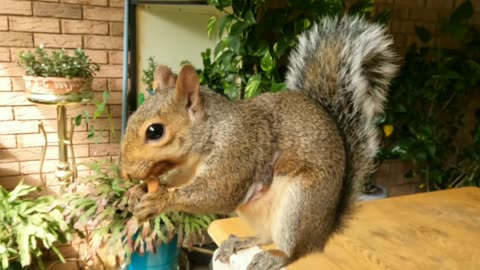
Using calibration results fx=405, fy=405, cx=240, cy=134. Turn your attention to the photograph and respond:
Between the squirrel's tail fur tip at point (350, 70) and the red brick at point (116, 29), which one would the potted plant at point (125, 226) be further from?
the squirrel's tail fur tip at point (350, 70)

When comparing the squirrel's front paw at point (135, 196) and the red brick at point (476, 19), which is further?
the red brick at point (476, 19)

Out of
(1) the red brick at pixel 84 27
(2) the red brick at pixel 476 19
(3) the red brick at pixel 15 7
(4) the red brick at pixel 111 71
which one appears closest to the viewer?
(3) the red brick at pixel 15 7

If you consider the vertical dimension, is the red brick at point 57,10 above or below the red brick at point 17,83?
above

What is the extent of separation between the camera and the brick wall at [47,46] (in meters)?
1.75

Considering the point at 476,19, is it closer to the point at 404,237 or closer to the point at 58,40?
the point at 404,237

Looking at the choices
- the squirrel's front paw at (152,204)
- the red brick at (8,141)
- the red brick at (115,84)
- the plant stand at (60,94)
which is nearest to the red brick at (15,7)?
the plant stand at (60,94)

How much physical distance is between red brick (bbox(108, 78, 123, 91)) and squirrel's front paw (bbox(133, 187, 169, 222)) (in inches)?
62.7

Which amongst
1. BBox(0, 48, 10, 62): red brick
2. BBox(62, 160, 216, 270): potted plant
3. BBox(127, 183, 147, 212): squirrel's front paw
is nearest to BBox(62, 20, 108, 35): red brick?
BBox(0, 48, 10, 62): red brick

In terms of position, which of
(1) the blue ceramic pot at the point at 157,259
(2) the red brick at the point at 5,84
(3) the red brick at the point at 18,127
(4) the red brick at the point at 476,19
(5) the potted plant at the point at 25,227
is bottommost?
(1) the blue ceramic pot at the point at 157,259

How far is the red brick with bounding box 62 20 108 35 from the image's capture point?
1810mm

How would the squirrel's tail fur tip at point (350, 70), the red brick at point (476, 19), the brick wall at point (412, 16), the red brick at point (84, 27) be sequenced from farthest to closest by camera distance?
the red brick at point (476, 19)
the brick wall at point (412, 16)
the red brick at point (84, 27)
the squirrel's tail fur tip at point (350, 70)

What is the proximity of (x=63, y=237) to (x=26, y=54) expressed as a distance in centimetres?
79

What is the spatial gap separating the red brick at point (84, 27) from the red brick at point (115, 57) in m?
0.10

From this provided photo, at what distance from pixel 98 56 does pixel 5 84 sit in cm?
41
